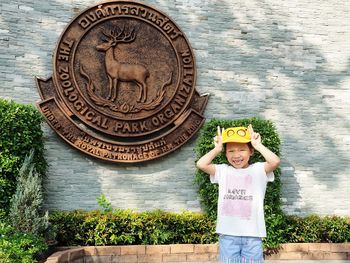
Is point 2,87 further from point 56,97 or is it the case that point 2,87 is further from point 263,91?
point 263,91

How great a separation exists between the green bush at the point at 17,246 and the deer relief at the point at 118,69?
2.57 m

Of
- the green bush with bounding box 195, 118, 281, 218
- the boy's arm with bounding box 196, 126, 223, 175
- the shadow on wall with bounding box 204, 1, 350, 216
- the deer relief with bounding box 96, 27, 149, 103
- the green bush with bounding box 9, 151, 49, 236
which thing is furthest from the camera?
the shadow on wall with bounding box 204, 1, 350, 216

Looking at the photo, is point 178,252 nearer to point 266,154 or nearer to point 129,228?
point 129,228

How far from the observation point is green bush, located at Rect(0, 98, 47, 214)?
5.12 m

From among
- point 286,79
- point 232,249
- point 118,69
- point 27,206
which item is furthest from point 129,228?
point 286,79

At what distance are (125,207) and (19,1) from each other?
3471mm

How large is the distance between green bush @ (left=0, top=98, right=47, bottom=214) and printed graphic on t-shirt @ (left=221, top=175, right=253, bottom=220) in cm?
310

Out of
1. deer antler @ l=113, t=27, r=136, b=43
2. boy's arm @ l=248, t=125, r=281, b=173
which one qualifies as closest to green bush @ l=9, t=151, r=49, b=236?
deer antler @ l=113, t=27, r=136, b=43

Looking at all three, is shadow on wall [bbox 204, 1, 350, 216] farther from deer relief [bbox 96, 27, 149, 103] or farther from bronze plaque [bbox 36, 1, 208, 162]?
deer relief [bbox 96, 27, 149, 103]

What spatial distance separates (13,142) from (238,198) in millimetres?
3280

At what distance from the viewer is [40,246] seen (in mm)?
4379

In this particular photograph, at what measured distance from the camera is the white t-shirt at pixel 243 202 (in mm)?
3084

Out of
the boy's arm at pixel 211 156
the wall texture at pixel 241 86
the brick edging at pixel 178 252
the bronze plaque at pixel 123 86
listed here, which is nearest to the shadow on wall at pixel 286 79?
the wall texture at pixel 241 86

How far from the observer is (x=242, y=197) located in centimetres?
315
